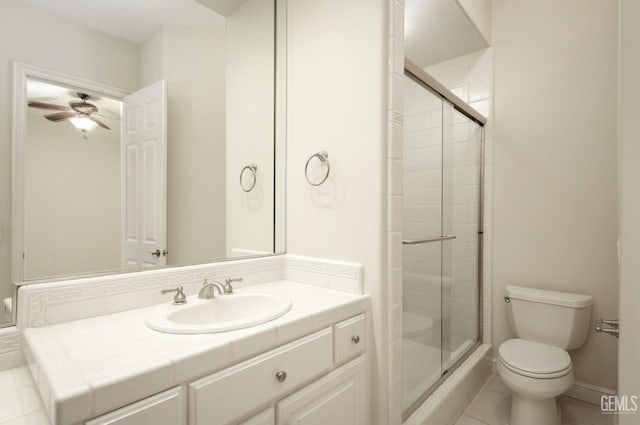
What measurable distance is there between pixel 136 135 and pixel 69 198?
323 millimetres

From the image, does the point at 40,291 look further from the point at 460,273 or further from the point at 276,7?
the point at 460,273

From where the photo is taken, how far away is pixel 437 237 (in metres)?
1.87

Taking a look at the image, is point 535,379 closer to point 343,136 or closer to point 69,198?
point 343,136

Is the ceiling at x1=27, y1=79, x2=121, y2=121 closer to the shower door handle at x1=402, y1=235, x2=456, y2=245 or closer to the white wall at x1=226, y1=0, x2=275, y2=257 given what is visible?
the white wall at x1=226, y1=0, x2=275, y2=257

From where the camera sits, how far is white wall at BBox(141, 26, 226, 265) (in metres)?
1.28

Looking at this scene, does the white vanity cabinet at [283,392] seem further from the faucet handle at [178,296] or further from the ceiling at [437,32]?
the ceiling at [437,32]

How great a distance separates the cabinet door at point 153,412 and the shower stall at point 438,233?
119cm

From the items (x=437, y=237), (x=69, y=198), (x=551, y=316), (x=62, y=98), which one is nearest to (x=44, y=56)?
(x=62, y=98)

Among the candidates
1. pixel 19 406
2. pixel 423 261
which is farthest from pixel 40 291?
pixel 423 261

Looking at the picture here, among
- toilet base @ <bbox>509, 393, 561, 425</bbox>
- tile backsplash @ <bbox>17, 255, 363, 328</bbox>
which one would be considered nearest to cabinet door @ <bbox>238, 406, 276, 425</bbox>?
tile backsplash @ <bbox>17, 255, 363, 328</bbox>

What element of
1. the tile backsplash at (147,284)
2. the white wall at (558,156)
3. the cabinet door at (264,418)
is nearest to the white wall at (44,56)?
the tile backsplash at (147,284)

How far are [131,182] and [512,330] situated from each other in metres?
2.46

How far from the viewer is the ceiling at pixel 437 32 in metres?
1.92

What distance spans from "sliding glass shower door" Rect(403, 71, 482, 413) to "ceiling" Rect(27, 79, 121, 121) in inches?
51.4
